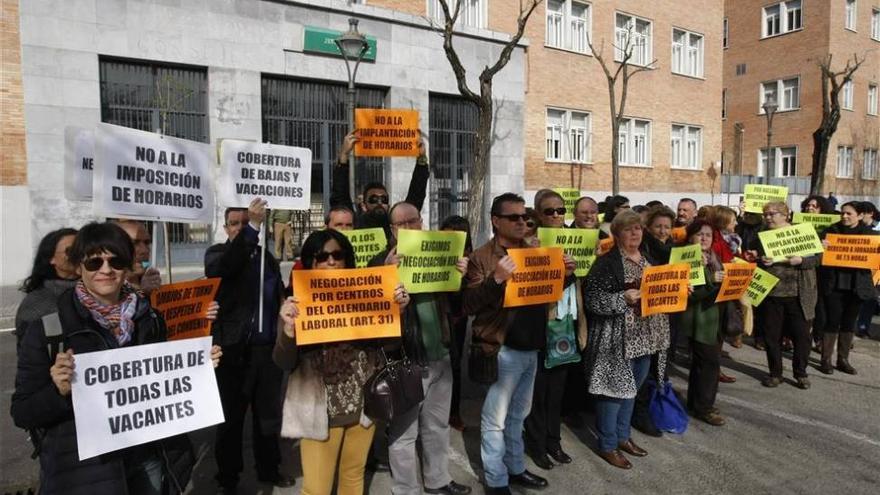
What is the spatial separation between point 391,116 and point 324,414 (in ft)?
17.3

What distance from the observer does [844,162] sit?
3297 centimetres

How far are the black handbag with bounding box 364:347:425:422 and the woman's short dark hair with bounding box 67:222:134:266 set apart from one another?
4.26 ft

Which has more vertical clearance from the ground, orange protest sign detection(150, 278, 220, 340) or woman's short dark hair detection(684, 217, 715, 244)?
woman's short dark hair detection(684, 217, 715, 244)

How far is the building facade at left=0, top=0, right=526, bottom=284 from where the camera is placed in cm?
1159

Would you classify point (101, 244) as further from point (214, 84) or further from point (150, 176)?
point (214, 84)

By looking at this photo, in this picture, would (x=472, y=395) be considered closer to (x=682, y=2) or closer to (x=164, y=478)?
Result: (x=164, y=478)

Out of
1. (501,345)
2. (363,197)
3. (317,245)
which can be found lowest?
(501,345)

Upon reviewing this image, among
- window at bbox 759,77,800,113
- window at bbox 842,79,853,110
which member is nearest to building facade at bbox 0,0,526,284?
window at bbox 759,77,800,113

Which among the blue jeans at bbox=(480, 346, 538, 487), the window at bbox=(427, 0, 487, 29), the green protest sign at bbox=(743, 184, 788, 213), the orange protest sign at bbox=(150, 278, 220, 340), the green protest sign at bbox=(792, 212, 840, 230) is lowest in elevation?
the blue jeans at bbox=(480, 346, 538, 487)

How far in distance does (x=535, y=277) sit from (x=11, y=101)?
1185 cm

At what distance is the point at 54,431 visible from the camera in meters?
2.32

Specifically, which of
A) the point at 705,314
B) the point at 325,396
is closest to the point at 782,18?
the point at 705,314

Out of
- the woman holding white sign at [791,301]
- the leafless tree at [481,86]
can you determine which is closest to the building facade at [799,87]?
the leafless tree at [481,86]

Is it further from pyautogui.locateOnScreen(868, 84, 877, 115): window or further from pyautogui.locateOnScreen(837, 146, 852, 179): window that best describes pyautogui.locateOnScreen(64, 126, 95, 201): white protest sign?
pyautogui.locateOnScreen(868, 84, 877, 115): window
